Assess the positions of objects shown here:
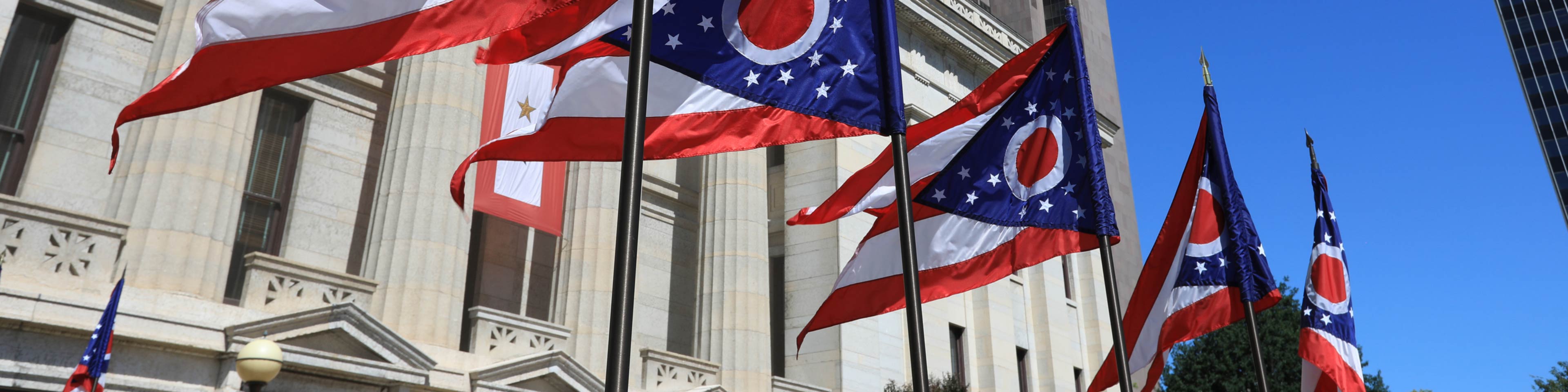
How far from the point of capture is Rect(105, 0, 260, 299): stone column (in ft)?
44.1

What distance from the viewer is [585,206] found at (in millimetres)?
19859

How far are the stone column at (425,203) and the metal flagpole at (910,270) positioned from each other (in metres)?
9.41

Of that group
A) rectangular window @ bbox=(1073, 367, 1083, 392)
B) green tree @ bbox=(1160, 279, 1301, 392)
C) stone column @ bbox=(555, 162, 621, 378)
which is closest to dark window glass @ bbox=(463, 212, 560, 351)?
stone column @ bbox=(555, 162, 621, 378)

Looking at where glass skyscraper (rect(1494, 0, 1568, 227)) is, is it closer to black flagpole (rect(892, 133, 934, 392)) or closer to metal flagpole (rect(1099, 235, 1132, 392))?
metal flagpole (rect(1099, 235, 1132, 392))

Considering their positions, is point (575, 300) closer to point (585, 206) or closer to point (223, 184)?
point (585, 206)

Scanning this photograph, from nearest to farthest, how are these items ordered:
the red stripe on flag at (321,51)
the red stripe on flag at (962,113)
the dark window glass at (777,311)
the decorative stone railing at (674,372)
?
1. the red stripe on flag at (321,51)
2. the red stripe on flag at (962,113)
3. the decorative stone railing at (674,372)
4. the dark window glass at (777,311)

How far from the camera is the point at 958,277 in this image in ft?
38.3

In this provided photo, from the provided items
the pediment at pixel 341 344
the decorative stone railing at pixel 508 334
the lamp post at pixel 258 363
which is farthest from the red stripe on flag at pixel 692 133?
the decorative stone railing at pixel 508 334

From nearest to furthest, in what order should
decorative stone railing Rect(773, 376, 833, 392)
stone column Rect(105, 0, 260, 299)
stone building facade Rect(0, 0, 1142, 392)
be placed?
stone building facade Rect(0, 0, 1142, 392) < stone column Rect(105, 0, 260, 299) < decorative stone railing Rect(773, 376, 833, 392)

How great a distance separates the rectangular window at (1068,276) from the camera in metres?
38.2

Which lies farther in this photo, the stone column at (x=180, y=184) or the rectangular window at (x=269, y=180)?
the rectangular window at (x=269, y=180)

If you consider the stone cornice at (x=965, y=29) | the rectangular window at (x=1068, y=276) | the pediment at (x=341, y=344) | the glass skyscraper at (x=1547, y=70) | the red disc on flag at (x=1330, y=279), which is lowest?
the pediment at (x=341, y=344)

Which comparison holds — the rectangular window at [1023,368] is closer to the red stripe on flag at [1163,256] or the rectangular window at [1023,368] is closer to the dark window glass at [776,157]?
the dark window glass at [776,157]

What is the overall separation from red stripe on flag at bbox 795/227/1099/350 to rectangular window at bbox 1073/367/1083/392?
1021 inches
